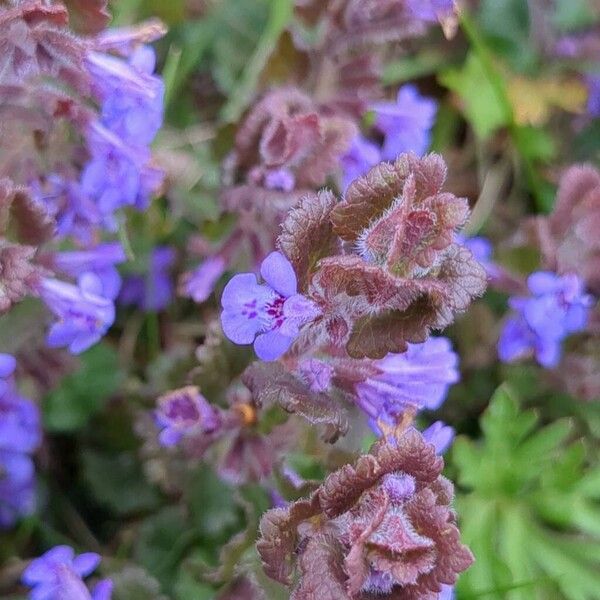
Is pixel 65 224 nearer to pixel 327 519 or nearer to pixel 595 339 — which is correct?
pixel 327 519

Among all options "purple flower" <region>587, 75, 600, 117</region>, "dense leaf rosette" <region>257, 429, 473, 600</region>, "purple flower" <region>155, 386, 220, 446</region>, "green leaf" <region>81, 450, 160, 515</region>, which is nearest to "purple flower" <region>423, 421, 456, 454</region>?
"dense leaf rosette" <region>257, 429, 473, 600</region>

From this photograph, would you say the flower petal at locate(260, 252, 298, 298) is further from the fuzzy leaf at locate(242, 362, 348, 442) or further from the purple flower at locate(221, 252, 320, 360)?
the fuzzy leaf at locate(242, 362, 348, 442)

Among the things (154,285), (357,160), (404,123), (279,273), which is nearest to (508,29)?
(404,123)

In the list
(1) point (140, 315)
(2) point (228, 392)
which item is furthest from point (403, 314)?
(1) point (140, 315)

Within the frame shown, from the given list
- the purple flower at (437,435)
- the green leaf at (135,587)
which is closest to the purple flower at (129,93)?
the purple flower at (437,435)

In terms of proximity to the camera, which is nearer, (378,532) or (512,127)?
(378,532)

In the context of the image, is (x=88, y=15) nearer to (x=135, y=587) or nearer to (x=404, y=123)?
(x=404, y=123)

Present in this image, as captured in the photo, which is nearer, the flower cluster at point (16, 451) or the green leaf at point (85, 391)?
the flower cluster at point (16, 451)

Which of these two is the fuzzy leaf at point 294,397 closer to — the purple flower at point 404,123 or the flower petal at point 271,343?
the flower petal at point 271,343
